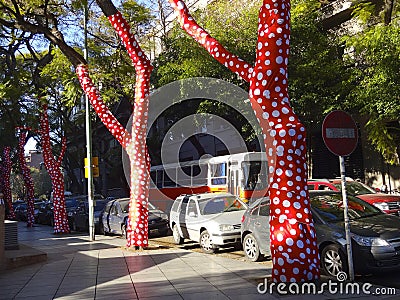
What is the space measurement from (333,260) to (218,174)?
13742 millimetres

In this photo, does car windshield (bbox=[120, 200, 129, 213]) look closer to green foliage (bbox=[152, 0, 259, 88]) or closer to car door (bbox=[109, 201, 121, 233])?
car door (bbox=[109, 201, 121, 233])

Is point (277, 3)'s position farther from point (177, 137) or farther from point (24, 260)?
point (177, 137)

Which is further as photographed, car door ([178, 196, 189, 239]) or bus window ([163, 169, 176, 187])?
bus window ([163, 169, 176, 187])

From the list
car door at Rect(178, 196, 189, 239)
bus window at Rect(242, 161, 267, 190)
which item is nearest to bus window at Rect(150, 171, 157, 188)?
bus window at Rect(242, 161, 267, 190)

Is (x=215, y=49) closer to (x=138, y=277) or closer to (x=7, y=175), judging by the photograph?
(x=138, y=277)

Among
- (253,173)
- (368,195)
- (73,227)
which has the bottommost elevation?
(73,227)

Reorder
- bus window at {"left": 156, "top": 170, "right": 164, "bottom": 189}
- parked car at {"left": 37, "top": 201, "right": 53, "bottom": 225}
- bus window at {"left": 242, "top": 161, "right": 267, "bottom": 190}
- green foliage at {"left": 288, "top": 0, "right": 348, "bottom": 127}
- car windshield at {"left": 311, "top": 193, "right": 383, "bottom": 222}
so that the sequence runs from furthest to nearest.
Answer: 1. parked car at {"left": 37, "top": 201, "right": 53, "bottom": 225}
2. bus window at {"left": 156, "top": 170, "right": 164, "bottom": 189}
3. green foliage at {"left": 288, "top": 0, "right": 348, "bottom": 127}
4. bus window at {"left": 242, "top": 161, "right": 267, "bottom": 190}
5. car windshield at {"left": 311, "top": 193, "right": 383, "bottom": 222}

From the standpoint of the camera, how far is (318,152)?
2647cm

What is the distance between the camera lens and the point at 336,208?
389 inches

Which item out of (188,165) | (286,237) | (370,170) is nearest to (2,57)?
(188,165)

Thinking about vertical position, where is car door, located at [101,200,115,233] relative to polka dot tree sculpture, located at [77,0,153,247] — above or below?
below

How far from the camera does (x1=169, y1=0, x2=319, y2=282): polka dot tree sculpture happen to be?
771 centimetres

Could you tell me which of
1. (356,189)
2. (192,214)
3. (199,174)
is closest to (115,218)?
(192,214)

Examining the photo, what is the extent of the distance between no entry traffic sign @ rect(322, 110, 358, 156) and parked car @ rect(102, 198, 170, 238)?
430 inches
